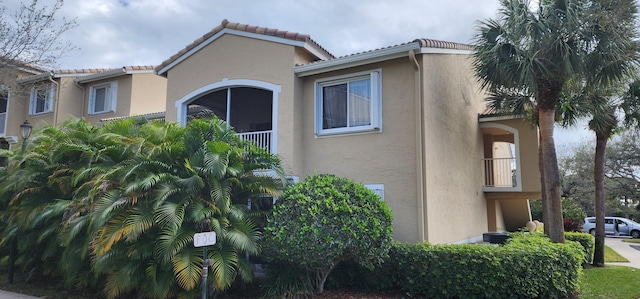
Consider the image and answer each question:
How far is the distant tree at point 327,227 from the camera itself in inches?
331

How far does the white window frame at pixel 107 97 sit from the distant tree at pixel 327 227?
14260 millimetres

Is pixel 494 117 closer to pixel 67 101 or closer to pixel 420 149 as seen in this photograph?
pixel 420 149

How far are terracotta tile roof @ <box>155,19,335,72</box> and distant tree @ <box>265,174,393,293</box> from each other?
4822mm

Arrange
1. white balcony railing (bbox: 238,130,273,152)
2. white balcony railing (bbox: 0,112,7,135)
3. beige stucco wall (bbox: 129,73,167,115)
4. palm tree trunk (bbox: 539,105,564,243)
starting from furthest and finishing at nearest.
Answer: white balcony railing (bbox: 0,112,7,135), beige stucco wall (bbox: 129,73,167,115), white balcony railing (bbox: 238,130,273,152), palm tree trunk (bbox: 539,105,564,243)

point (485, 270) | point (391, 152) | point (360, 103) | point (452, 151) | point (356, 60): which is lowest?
point (485, 270)

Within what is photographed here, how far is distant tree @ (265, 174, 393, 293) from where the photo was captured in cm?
840

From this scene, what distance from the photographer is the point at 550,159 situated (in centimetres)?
1102

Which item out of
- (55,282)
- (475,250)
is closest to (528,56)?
(475,250)

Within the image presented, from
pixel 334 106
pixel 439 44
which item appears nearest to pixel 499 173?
pixel 439 44


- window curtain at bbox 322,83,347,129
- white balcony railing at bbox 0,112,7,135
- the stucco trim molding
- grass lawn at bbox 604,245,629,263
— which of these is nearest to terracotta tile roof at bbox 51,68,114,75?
white balcony railing at bbox 0,112,7,135

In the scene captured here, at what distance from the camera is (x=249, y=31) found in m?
12.7

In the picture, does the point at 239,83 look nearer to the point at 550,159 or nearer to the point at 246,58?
the point at 246,58

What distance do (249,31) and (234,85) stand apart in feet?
5.53

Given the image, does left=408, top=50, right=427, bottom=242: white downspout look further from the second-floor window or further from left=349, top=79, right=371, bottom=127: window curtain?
the second-floor window
